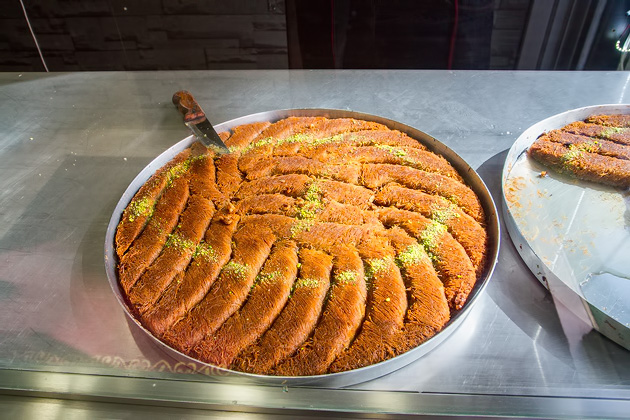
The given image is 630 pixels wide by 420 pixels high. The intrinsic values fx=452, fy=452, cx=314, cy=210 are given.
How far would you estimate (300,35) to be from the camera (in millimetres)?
2781

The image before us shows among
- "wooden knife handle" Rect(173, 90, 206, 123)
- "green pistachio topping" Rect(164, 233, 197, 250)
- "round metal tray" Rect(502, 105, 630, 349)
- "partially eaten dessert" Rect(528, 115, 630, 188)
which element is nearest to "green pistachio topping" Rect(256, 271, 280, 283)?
"green pistachio topping" Rect(164, 233, 197, 250)

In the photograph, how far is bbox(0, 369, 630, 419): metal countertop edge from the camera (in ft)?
3.80

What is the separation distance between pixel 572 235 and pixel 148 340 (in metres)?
1.57

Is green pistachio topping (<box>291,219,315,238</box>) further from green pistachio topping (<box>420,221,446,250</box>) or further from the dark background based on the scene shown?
the dark background

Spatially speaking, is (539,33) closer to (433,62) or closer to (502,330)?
(433,62)

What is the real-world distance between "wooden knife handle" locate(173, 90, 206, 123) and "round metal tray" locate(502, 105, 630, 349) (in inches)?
58.1

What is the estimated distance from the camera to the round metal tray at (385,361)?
1260mm

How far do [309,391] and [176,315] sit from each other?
0.52 m

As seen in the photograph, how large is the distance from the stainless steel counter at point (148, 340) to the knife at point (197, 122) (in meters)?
0.08

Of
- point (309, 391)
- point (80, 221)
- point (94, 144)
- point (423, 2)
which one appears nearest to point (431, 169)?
point (309, 391)

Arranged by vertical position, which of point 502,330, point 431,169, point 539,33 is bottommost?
point 502,330

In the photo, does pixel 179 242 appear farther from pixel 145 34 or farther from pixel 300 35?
pixel 300 35

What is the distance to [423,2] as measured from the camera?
8.86 ft

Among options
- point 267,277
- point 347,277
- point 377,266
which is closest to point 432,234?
point 377,266
